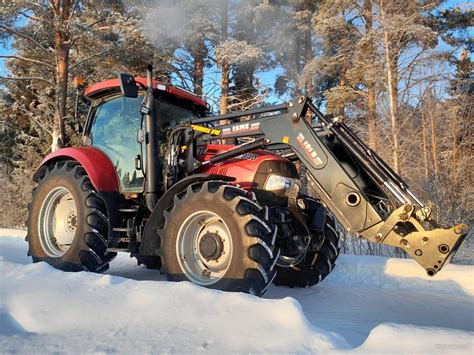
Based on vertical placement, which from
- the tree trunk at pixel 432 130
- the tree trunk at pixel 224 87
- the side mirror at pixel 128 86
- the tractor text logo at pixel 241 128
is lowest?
the tractor text logo at pixel 241 128

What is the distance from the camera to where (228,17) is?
60.5ft

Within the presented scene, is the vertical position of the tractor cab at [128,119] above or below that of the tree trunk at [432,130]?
below

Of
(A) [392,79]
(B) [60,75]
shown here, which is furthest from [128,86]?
(A) [392,79]

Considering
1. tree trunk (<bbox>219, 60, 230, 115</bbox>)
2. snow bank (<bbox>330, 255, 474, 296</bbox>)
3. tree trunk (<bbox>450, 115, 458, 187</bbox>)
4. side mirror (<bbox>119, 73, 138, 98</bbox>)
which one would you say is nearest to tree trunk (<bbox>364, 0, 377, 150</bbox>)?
tree trunk (<bbox>450, 115, 458, 187</bbox>)

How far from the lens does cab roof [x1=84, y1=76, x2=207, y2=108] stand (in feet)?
17.1

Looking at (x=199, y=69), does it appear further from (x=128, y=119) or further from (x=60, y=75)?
(x=128, y=119)

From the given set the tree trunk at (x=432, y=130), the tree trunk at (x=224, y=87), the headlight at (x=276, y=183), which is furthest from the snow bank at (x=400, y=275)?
the tree trunk at (x=224, y=87)

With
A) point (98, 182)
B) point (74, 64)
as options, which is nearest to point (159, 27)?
point (74, 64)

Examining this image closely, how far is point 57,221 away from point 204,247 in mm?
2529

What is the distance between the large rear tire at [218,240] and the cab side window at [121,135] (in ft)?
3.68

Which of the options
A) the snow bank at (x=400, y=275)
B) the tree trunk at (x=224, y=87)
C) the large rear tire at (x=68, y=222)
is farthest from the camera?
the tree trunk at (x=224, y=87)

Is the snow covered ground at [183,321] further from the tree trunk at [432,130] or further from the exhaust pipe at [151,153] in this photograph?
the tree trunk at [432,130]

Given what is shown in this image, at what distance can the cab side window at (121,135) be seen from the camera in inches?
209

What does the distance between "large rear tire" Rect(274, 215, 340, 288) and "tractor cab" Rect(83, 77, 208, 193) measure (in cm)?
209
